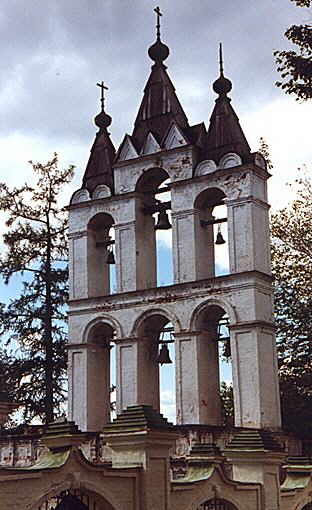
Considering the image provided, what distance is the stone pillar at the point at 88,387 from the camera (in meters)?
23.9

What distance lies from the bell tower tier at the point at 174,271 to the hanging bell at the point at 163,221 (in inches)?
1.2

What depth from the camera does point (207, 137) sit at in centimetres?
2423

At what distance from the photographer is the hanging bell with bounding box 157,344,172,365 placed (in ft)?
75.8

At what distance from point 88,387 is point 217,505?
12320 millimetres

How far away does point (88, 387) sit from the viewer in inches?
948

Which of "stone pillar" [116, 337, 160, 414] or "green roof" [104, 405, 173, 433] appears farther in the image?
"stone pillar" [116, 337, 160, 414]

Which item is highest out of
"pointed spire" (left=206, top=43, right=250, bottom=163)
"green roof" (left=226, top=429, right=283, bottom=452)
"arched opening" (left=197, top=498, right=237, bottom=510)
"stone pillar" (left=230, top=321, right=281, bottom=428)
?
"pointed spire" (left=206, top=43, right=250, bottom=163)

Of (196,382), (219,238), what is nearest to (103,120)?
(219,238)

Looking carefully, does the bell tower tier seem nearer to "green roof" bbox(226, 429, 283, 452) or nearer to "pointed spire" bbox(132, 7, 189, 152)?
"pointed spire" bbox(132, 7, 189, 152)

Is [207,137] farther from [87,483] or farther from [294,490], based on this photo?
[87,483]

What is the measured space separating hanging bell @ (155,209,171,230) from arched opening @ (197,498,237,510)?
1258 centimetres

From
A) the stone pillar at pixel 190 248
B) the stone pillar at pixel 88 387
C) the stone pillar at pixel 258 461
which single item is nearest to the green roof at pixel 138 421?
the stone pillar at pixel 258 461

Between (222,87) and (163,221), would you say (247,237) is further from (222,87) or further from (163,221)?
(222,87)

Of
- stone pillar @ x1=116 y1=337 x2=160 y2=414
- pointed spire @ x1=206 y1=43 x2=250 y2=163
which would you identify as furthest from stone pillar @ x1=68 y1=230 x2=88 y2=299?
pointed spire @ x1=206 y1=43 x2=250 y2=163
